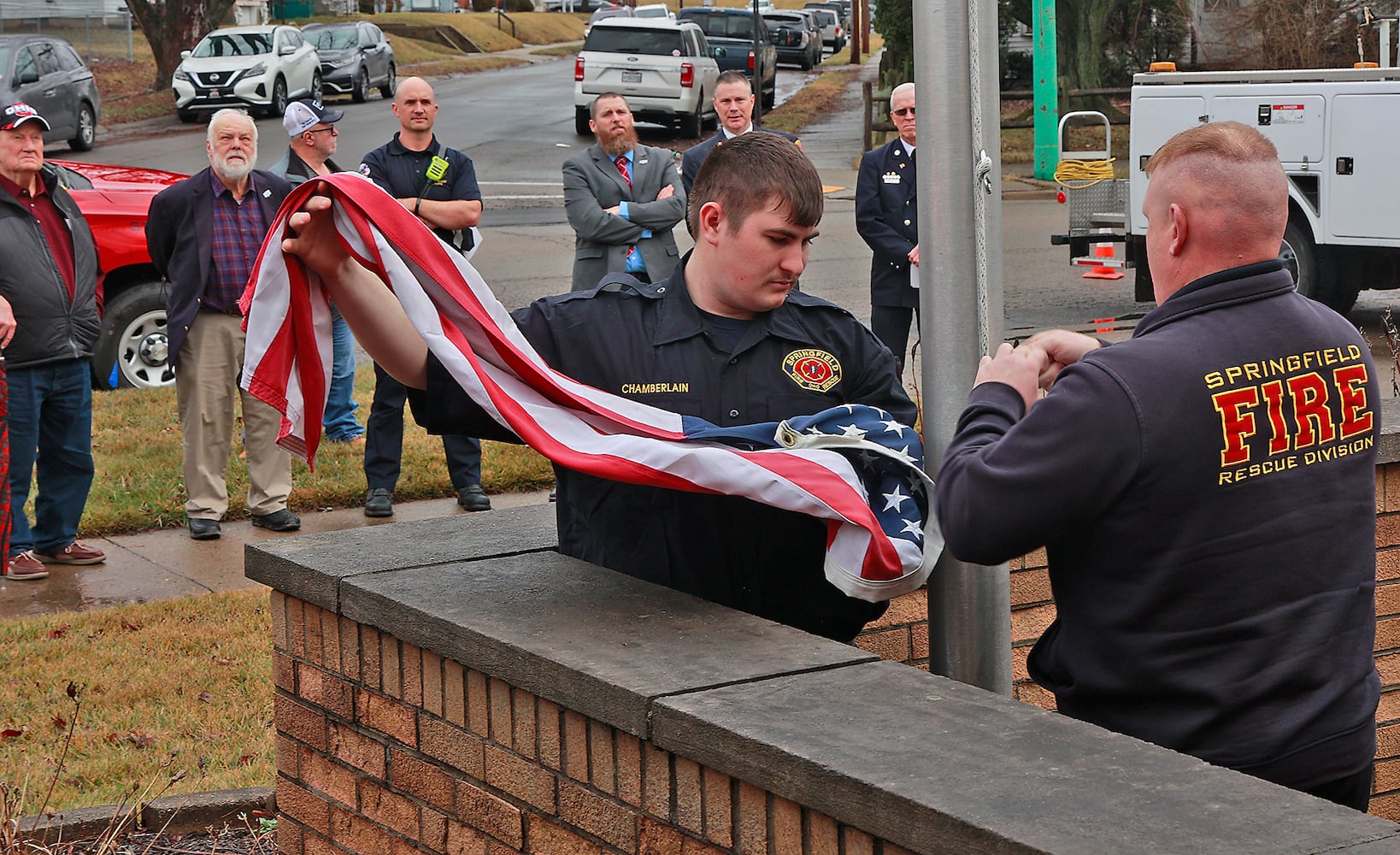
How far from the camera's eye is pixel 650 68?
30.3 metres

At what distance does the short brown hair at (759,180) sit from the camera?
122 inches

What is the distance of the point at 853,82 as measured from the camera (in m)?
48.8

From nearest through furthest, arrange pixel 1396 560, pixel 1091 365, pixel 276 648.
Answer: pixel 1091 365, pixel 276 648, pixel 1396 560

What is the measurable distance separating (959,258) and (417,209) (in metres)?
5.94

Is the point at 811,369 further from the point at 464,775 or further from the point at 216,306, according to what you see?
the point at 216,306

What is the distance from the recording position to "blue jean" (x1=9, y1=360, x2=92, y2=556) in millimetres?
7410

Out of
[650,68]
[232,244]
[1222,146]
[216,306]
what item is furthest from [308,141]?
[650,68]

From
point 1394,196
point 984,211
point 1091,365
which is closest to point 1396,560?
point 984,211

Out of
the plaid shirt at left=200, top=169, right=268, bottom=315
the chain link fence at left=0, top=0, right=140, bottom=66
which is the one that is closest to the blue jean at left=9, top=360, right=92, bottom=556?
the plaid shirt at left=200, top=169, right=268, bottom=315

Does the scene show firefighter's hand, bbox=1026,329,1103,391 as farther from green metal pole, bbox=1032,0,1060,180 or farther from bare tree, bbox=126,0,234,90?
bare tree, bbox=126,0,234,90

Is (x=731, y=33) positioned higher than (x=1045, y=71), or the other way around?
(x=731, y=33)

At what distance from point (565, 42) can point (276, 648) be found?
66.4 m

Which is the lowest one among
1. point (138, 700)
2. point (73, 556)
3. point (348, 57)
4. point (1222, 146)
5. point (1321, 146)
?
point (138, 700)

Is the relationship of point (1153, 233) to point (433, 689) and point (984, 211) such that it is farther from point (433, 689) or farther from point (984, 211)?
point (433, 689)
